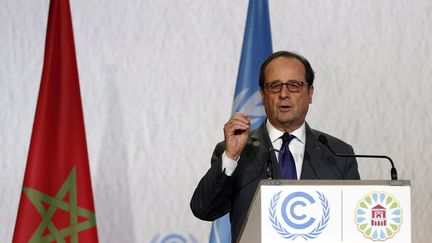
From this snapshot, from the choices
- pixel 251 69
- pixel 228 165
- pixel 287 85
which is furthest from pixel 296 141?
pixel 251 69

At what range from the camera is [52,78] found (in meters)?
3.86

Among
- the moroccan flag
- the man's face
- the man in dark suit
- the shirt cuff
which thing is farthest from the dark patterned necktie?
the moroccan flag

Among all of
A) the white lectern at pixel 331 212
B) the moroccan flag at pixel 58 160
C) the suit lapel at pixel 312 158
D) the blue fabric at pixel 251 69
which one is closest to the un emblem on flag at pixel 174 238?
the blue fabric at pixel 251 69

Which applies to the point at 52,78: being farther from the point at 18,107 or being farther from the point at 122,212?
the point at 122,212

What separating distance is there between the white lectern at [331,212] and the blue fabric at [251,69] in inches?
75.5

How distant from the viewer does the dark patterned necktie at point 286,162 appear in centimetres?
264

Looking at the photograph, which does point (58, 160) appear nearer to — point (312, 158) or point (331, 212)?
point (312, 158)

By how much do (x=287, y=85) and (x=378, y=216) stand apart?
865 millimetres

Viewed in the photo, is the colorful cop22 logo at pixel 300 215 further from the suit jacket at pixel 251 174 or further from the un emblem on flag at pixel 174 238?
the un emblem on flag at pixel 174 238

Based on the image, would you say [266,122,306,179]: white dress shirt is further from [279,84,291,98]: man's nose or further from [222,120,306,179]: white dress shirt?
[279,84,291,98]: man's nose

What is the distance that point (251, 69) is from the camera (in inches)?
160

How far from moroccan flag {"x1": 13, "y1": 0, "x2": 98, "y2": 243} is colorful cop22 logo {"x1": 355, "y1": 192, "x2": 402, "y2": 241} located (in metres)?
2.14

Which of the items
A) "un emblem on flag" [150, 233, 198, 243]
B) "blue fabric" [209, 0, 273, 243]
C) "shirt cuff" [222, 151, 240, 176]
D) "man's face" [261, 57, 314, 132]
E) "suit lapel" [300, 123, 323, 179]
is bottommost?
"un emblem on flag" [150, 233, 198, 243]

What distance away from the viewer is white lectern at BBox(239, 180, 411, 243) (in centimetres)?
200
